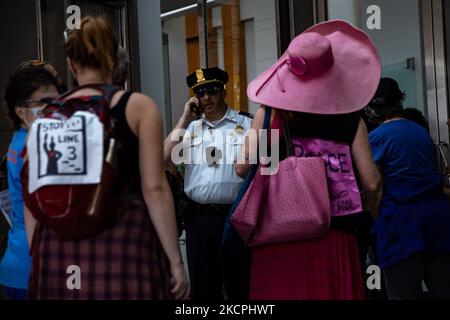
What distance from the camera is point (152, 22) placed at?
6.89 m

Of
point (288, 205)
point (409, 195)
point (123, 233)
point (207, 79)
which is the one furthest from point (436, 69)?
point (123, 233)

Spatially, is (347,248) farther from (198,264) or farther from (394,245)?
(198,264)

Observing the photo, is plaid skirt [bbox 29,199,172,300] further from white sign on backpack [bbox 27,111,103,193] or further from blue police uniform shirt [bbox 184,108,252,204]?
blue police uniform shirt [bbox 184,108,252,204]

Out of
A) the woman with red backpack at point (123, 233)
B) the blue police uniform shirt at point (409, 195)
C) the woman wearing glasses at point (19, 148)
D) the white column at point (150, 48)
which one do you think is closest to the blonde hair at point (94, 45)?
the woman with red backpack at point (123, 233)

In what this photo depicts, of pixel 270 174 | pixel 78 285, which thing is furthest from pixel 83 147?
pixel 270 174

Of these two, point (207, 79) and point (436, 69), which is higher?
point (436, 69)

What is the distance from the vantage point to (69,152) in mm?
2619

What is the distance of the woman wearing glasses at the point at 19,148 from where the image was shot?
3.14 metres

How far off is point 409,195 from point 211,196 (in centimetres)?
118

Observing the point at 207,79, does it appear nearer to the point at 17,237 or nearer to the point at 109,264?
the point at 17,237

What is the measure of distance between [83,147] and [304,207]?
3.18 ft

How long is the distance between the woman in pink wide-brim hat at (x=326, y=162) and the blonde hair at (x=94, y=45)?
0.72 metres

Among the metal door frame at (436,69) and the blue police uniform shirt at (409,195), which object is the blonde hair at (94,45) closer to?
the blue police uniform shirt at (409,195)

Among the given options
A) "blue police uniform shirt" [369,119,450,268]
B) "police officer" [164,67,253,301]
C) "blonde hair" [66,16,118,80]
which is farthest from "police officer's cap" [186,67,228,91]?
"blonde hair" [66,16,118,80]
